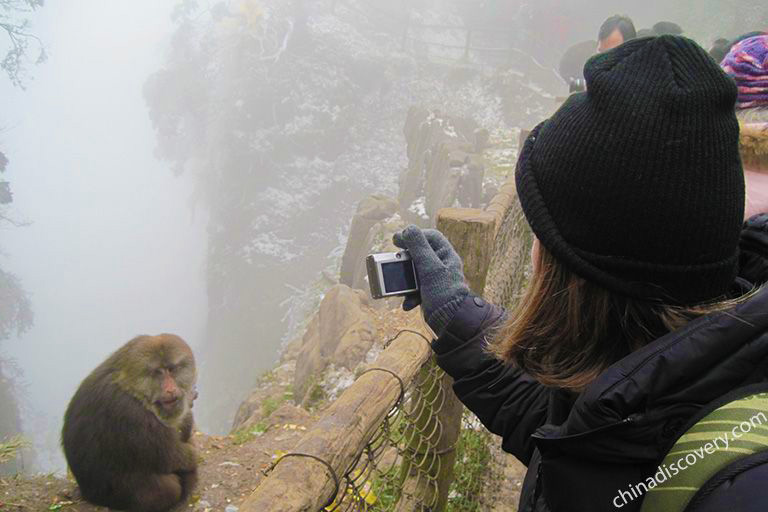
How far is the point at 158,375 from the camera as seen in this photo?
2803 mm

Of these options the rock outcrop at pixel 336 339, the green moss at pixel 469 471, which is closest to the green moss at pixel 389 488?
the green moss at pixel 469 471

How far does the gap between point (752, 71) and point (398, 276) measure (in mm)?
1305

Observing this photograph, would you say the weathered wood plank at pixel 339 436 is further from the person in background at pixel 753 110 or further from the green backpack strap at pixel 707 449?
the person in background at pixel 753 110

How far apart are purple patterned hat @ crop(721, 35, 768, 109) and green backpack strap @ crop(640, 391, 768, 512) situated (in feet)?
4.36

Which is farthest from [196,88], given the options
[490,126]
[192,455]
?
[192,455]

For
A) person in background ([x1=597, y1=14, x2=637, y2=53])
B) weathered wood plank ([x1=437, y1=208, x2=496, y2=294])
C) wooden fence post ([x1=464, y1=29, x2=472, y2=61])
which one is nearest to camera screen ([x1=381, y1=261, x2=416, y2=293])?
weathered wood plank ([x1=437, y1=208, x2=496, y2=294])

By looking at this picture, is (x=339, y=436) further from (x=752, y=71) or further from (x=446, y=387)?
(x=752, y=71)

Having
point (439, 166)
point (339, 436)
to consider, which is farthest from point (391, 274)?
point (439, 166)

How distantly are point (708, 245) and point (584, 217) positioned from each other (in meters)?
0.17

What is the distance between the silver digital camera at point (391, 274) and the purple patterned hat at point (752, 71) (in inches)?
46.5

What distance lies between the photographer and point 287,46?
77.6 ft

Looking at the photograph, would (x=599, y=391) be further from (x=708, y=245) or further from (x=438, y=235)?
(x=438, y=235)

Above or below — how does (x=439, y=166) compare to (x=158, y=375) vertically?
below

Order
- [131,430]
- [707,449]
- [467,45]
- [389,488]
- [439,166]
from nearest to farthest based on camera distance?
[707,449] → [389,488] → [131,430] → [439,166] → [467,45]
